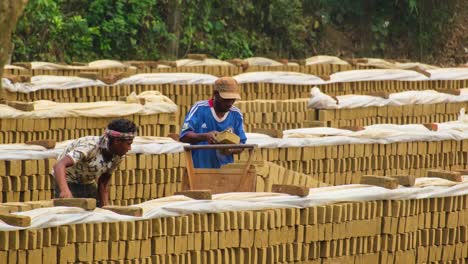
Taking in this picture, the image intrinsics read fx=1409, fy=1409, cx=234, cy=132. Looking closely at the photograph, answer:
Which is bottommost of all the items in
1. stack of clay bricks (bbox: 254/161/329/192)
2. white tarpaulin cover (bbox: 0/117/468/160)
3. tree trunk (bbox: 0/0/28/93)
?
stack of clay bricks (bbox: 254/161/329/192)

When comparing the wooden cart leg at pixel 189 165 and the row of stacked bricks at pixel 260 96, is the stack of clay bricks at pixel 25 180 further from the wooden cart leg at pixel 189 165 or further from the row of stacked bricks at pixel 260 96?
the row of stacked bricks at pixel 260 96

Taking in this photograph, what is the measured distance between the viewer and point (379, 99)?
53.3 feet

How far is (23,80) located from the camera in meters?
15.8

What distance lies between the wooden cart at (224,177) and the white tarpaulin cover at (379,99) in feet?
16.5

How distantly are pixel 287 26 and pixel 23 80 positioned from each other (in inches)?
436

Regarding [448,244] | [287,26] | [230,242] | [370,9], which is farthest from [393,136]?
[370,9]

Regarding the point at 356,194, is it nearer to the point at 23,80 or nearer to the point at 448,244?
the point at 448,244

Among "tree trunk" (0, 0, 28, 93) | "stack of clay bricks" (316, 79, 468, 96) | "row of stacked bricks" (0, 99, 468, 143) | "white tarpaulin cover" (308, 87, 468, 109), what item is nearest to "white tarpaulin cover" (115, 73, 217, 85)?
"row of stacked bricks" (0, 99, 468, 143)

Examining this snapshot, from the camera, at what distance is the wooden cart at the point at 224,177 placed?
10383 mm

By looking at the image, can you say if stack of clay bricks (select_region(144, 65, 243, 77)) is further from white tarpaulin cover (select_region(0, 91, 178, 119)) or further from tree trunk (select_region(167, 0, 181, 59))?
tree trunk (select_region(167, 0, 181, 59))

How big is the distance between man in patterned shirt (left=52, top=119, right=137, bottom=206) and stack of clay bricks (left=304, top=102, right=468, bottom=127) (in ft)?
18.4

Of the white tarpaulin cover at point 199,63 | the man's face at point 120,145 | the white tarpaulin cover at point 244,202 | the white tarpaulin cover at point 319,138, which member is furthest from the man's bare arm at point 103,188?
the white tarpaulin cover at point 199,63

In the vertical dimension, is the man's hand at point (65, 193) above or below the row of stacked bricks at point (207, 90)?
below

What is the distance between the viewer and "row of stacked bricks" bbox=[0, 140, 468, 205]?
467 inches
